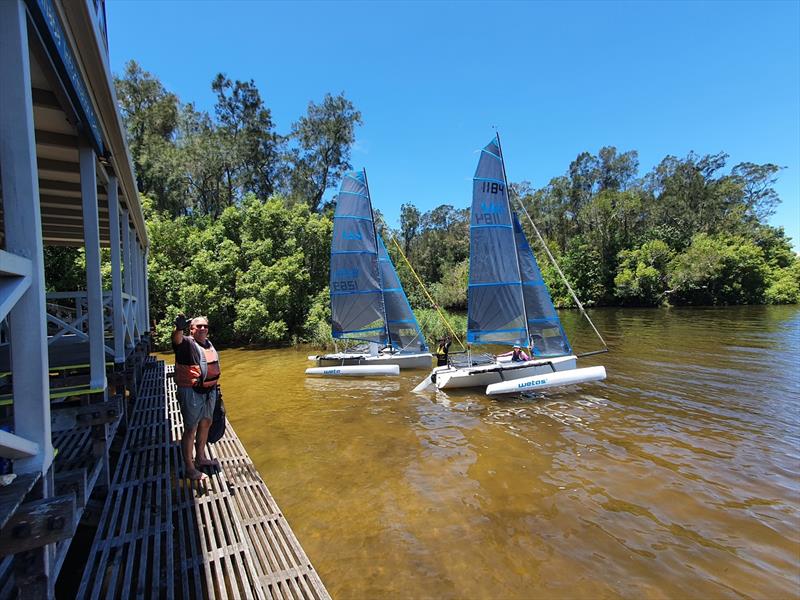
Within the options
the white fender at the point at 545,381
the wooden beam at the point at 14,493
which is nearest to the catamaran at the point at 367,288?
the white fender at the point at 545,381

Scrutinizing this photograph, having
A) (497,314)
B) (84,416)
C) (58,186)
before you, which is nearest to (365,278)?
(497,314)

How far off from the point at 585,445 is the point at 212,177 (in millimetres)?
32771

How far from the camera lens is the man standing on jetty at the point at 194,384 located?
478cm

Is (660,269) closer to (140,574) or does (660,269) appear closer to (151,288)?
(151,288)

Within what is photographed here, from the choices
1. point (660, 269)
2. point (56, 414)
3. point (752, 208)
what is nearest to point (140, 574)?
point (56, 414)

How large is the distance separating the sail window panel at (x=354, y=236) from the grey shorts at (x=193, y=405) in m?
10.5

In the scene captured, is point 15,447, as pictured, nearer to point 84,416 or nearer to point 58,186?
point 84,416

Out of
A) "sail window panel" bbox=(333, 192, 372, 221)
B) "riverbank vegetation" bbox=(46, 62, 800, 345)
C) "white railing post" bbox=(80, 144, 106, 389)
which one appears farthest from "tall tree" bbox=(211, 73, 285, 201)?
"white railing post" bbox=(80, 144, 106, 389)

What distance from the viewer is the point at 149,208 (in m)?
22.9

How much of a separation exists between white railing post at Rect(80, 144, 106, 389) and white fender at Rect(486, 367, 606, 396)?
8725mm

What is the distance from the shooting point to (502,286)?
1212cm

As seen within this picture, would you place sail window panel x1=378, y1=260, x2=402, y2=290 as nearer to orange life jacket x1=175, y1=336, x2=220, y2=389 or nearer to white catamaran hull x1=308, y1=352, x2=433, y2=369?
white catamaran hull x1=308, y1=352, x2=433, y2=369

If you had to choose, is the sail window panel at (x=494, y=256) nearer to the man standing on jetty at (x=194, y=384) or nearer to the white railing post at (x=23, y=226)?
the man standing on jetty at (x=194, y=384)

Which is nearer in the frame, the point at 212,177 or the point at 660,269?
the point at 212,177
